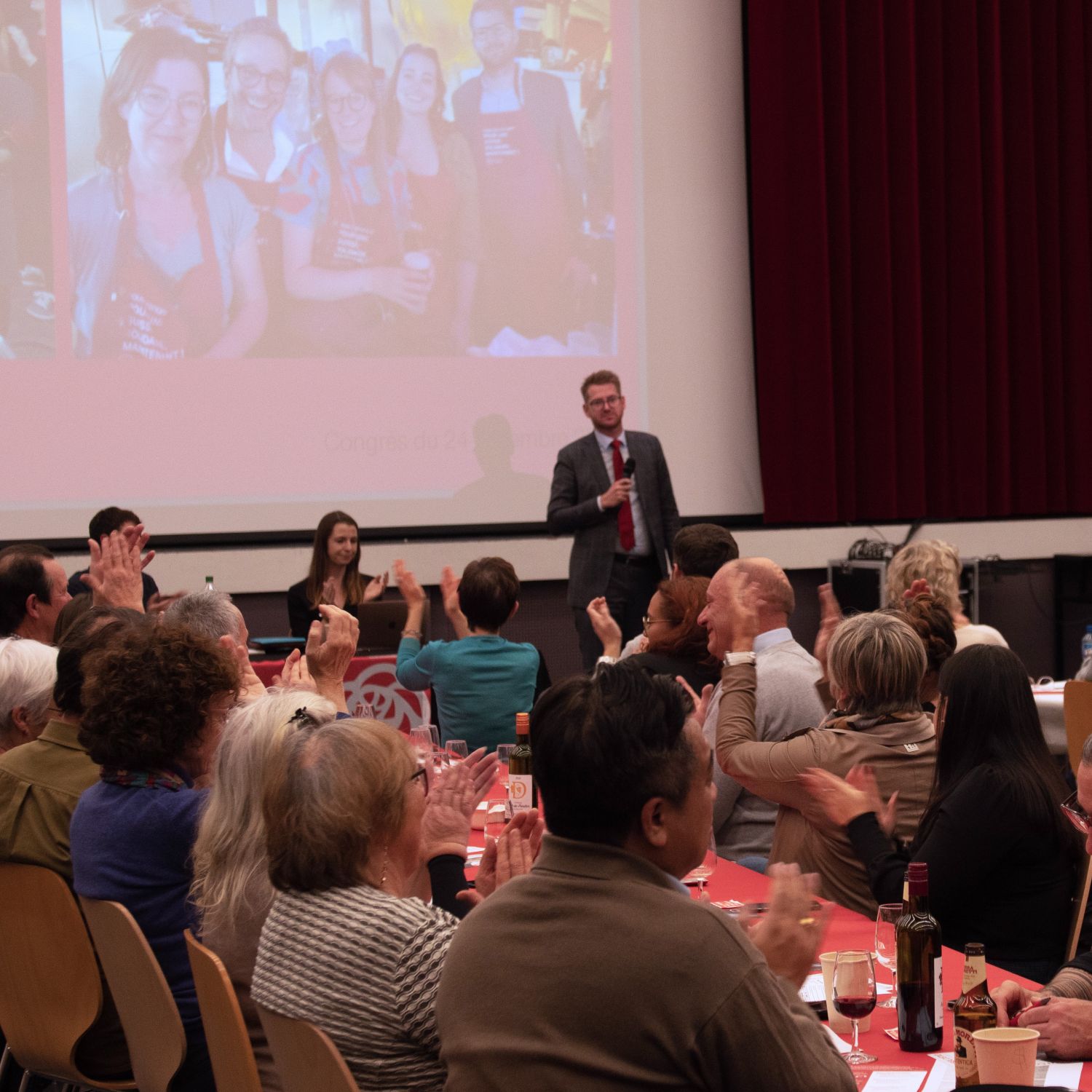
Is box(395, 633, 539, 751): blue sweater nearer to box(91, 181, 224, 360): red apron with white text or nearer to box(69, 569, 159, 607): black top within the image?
box(69, 569, 159, 607): black top

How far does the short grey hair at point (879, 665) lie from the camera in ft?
9.55

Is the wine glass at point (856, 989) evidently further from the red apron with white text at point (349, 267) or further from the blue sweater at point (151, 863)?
the red apron with white text at point (349, 267)

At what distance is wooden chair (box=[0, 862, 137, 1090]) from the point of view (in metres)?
2.59

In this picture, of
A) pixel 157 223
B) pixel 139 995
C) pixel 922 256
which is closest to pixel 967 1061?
pixel 139 995

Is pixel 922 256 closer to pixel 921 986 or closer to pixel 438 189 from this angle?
pixel 438 189

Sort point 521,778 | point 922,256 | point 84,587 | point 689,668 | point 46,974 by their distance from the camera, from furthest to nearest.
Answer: point 922,256 → point 84,587 → point 689,668 → point 521,778 → point 46,974

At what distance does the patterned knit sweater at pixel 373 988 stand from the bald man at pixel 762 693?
1754 mm

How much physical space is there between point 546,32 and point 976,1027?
6.65 metres

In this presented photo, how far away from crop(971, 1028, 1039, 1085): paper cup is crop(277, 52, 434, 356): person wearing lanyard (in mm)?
6025

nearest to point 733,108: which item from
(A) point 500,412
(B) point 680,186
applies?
(B) point 680,186

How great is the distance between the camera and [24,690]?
324 cm

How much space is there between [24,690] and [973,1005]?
2.28 meters

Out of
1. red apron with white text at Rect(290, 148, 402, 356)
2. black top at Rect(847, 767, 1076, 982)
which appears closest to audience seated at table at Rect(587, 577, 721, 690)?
black top at Rect(847, 767, 1076, 982)

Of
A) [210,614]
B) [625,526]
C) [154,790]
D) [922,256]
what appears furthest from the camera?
[922,256]
